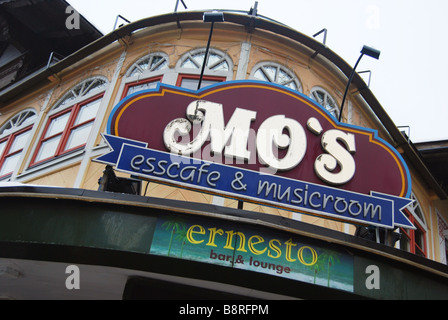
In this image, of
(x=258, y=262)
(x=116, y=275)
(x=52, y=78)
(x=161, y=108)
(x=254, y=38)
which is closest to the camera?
(x=258, y=262)

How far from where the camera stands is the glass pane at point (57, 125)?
35.3 ft

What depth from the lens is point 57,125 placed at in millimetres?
10961

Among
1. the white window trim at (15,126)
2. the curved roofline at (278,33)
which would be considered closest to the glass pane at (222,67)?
the curved roofline at (278,33)

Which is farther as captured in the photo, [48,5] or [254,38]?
[48,5]

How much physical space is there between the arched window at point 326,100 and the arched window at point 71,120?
473 centimetres

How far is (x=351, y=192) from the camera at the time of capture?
7090 millimetres

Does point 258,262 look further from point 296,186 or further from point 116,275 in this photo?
point 116,275

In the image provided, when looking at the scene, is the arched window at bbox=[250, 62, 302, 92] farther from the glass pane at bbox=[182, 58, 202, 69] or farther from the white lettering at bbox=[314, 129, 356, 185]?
the white lettering at bbox=[314, 129, 356, 185]

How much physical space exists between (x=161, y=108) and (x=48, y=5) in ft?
29.0

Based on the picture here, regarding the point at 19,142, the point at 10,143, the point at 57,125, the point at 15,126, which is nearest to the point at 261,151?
the point at 57,125

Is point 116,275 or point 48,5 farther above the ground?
point 48,5

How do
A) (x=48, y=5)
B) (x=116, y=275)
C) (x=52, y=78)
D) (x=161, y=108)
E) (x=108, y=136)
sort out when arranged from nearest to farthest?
(x=116, y=275) < (x=108, y=136) < (x=161, y=108) < (x=52, y=78) < (x=48, y=5)

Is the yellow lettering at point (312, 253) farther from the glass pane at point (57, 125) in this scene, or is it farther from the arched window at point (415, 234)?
the glass pane at point (57, 125)
